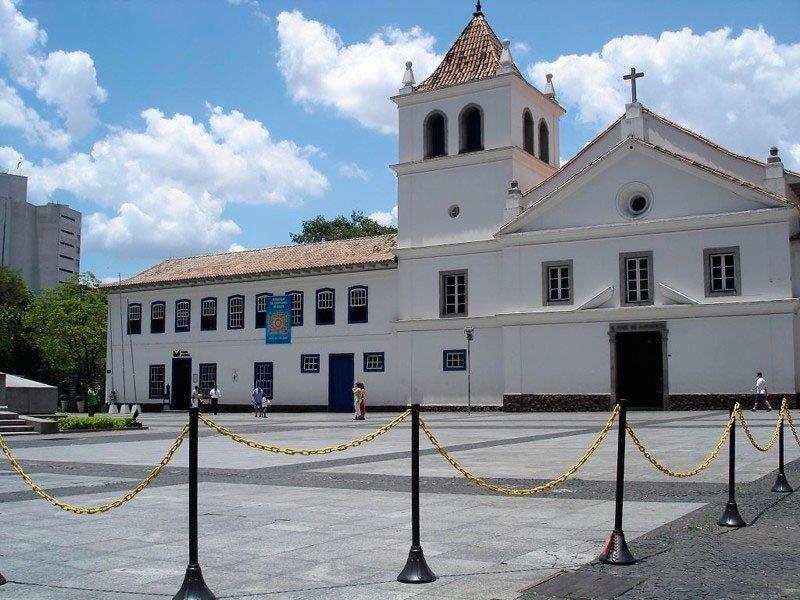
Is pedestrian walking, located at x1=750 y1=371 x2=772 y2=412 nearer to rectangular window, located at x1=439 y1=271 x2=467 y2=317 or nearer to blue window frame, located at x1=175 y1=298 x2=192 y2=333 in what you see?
rectangular window, located at x1=439 y1=271 x2=467 y2=317

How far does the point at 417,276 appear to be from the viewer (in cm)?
3909

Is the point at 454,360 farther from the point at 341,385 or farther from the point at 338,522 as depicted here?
the point at 338,522

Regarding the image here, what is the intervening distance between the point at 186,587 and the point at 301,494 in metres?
5.00

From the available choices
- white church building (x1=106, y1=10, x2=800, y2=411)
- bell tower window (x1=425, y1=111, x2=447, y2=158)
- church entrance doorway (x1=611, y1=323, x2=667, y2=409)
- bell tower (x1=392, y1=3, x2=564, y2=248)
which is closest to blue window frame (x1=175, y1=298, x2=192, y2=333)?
white church building (x1=106, y1=10, x2=800, y2=411)

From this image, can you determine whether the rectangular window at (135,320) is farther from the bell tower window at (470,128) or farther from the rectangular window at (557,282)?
the rectangular window at (557,282)

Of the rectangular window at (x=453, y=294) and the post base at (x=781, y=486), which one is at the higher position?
the rectangular window at (x=453, y=294)

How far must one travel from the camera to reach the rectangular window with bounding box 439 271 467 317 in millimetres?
38125

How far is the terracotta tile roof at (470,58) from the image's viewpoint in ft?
127

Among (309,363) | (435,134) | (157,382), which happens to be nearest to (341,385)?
(309,363)

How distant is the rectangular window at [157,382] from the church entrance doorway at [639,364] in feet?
79.7

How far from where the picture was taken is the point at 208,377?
44.9 metres

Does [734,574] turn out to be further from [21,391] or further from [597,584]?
[21,391]

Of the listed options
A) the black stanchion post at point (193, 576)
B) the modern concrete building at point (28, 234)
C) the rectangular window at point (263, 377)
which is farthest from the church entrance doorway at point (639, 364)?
the modern concrete building at point (28, 234)

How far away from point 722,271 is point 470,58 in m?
15.1
